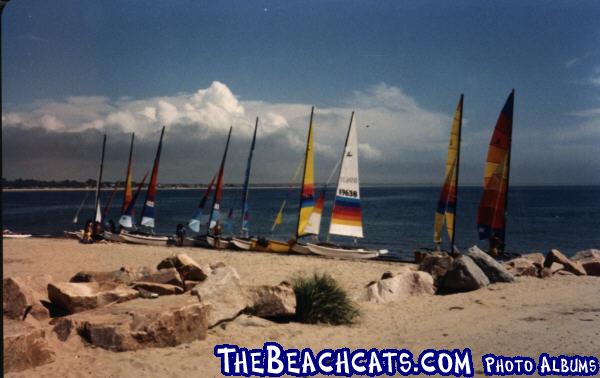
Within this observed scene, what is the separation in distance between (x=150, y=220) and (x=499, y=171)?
71.9ft

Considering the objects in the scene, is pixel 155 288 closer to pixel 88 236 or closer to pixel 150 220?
pixel 88 236

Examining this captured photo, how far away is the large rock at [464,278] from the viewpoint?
1347 centimetres

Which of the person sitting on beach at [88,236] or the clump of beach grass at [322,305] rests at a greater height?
the clump of beach grass at [322,305]

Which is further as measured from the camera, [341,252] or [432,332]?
[341,252]

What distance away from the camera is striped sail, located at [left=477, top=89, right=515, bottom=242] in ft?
70.1

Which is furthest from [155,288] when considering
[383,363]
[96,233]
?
[96,233]

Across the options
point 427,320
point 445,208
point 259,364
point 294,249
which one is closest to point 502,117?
point 445,208

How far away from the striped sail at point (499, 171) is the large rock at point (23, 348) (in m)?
18.8

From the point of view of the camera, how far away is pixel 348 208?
25.0 m

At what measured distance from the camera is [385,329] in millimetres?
9805

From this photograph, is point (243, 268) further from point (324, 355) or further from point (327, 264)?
point (324, 355)

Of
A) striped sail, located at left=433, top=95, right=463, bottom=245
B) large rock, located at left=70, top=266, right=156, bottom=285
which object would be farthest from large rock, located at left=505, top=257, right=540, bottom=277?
large rock, located at left=70, top=266, right=156, bottom=285

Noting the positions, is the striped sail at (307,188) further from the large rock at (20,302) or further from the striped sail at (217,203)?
the large rock at (20,302)

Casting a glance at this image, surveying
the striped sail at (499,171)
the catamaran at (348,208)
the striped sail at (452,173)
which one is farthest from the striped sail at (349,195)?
the striped sail at (499,171)
